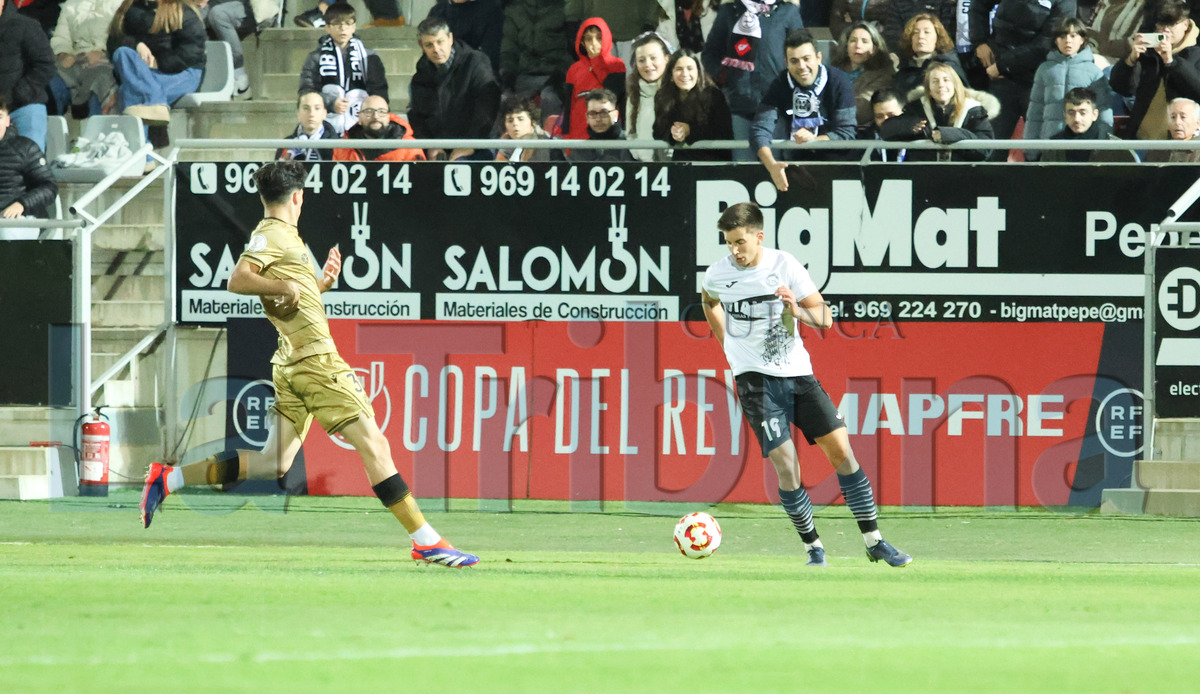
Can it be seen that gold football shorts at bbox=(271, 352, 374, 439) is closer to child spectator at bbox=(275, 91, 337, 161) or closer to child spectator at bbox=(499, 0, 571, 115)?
child spectator at bbox=(275, 91, 337, 161)

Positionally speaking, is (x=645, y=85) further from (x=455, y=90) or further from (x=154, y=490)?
(x=154, y=490)

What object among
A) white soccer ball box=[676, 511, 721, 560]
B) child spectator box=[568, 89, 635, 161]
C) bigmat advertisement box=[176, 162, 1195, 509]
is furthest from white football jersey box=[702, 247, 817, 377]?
child spectator box=[568, 89, 635, 161]

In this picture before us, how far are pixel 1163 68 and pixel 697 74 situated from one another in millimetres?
4256

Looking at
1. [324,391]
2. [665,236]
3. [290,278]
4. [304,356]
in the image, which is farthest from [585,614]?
[665,236]

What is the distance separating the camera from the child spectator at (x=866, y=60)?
52.5ft

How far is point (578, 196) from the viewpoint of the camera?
1502 cm

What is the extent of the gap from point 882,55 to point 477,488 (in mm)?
5817

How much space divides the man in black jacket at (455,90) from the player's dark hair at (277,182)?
7.16m

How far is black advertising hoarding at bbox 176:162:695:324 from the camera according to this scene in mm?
14945

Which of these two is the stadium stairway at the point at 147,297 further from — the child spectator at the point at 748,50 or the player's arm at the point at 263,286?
the player's arm at the point at 263,286

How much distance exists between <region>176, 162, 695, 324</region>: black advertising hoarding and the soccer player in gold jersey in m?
5.69

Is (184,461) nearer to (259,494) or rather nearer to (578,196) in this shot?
(259,494)

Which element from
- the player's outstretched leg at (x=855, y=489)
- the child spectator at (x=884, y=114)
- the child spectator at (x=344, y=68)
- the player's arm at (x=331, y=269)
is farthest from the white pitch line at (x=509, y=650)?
the child spectator at (x=344, y=68)

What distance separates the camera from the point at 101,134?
18.1 metres
